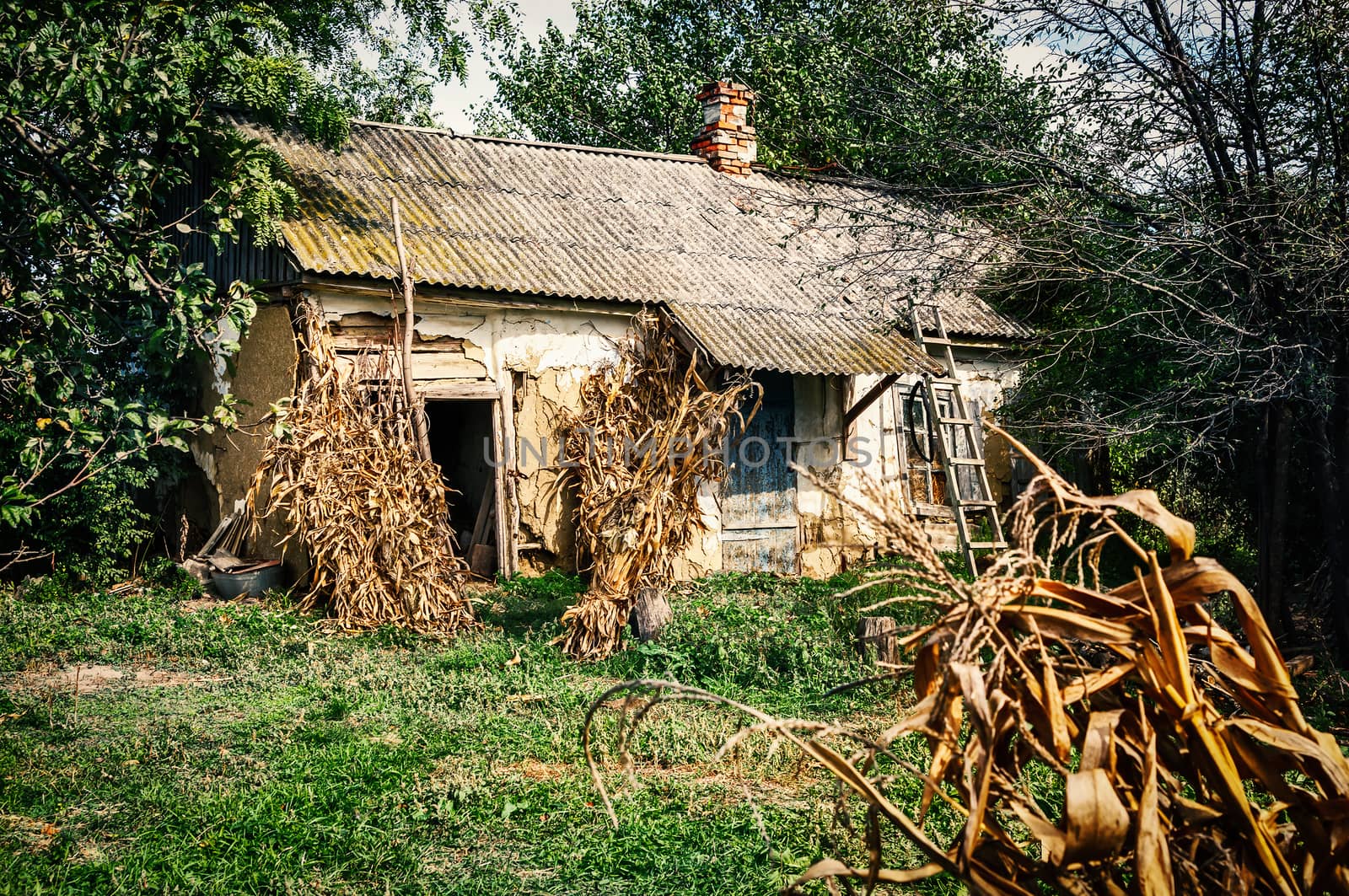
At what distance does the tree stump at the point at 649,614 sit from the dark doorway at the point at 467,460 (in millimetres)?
3026

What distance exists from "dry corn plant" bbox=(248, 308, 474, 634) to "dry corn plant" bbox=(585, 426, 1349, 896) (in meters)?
6.42

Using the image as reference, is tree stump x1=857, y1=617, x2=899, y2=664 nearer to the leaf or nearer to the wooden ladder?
the wooden ladder

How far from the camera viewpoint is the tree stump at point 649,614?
7.18m

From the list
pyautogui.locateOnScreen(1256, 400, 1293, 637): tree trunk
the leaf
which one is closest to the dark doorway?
pyautogui.locateOnScreen(1256, 400, 1293, 637): tree trunk

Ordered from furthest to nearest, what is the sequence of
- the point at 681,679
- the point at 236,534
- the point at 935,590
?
the point at 236,534
the point at 681,679
the point at 935,590

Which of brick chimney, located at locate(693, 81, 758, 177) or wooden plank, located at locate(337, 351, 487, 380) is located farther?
brick chimney, located at locate(693, 81, 758, 177)

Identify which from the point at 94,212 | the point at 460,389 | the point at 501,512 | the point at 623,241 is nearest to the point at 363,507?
the point at 460,389

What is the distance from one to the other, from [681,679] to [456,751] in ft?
5.68

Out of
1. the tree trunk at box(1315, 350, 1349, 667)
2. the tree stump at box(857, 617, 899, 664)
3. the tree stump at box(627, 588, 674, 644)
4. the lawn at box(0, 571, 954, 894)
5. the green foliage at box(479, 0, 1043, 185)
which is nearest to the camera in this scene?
the lawn at box(0, 571, 954, 894)

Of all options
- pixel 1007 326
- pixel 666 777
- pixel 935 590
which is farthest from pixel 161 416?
pixel 1007 326

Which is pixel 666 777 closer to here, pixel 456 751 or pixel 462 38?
pixel 456 751

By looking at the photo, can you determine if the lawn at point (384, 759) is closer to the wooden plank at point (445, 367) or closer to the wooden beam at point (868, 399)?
the wooden plank at point (445, 367)

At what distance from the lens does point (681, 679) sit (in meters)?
6.42

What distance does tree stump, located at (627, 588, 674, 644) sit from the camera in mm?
7180
